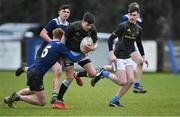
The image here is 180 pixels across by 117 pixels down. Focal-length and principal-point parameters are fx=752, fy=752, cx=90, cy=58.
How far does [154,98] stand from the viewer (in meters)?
18.3

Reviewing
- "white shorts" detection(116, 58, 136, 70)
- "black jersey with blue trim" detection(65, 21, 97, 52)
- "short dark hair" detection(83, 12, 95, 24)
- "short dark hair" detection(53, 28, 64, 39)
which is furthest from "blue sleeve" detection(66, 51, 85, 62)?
"white shorts" detection(116, 58, 136, 70)

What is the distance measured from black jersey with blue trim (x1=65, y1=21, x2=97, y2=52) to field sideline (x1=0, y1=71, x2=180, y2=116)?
4.20ft

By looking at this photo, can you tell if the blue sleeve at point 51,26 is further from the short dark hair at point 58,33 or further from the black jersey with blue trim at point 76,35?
the short dark hair at point 58,33

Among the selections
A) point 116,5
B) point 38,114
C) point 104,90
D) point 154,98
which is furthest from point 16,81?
point 116,5

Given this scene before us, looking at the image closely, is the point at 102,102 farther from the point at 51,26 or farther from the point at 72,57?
the point at 72,57

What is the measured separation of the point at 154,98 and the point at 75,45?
3479mm

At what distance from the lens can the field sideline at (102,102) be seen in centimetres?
1421

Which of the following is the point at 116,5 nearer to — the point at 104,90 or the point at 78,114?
the point at 104,90

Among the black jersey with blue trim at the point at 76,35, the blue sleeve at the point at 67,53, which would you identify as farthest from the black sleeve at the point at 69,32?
the blue sleeve at the point at 67,53

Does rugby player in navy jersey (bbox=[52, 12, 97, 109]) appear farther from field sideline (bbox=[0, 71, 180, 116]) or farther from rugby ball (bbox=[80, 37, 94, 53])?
field sideline (bbox=[0, 71, 180, 116])

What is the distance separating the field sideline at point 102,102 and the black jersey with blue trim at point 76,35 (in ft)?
4.20

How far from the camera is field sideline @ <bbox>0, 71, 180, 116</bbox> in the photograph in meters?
14.2

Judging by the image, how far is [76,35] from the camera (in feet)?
51.2

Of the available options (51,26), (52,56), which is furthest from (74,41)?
(51,26)
